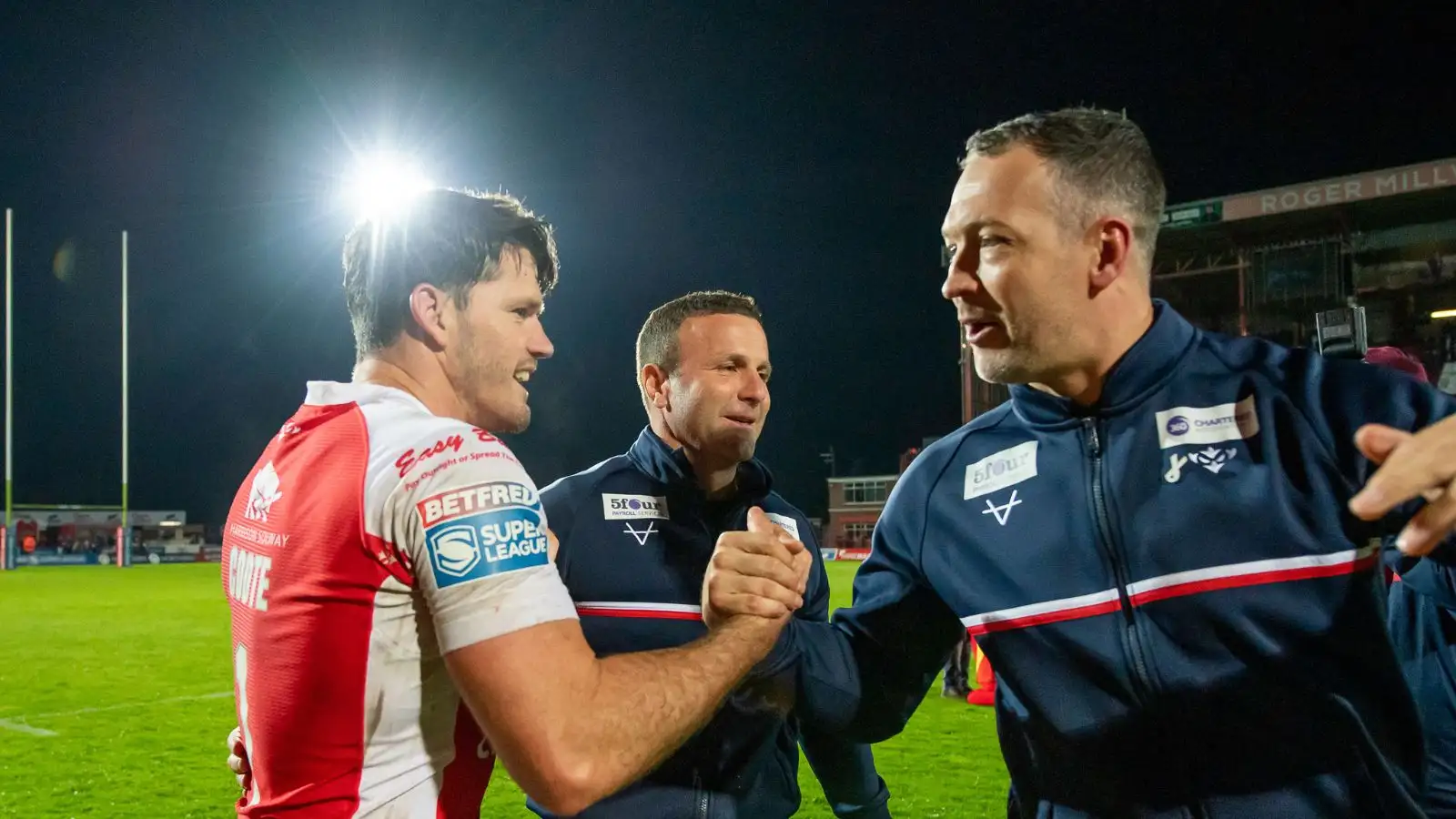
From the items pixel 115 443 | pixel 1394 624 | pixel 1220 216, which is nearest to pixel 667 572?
pixel 1394 624

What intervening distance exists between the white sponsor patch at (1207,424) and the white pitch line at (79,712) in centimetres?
1002

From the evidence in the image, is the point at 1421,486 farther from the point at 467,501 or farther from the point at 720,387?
the point at 720,387

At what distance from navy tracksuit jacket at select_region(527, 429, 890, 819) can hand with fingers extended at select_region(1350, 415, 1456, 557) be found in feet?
5.72

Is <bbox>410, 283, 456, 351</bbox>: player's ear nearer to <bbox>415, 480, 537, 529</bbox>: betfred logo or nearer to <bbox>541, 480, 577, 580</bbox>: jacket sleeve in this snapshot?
<bbox>415, 480, 537, 529</bbox>: betfred logo

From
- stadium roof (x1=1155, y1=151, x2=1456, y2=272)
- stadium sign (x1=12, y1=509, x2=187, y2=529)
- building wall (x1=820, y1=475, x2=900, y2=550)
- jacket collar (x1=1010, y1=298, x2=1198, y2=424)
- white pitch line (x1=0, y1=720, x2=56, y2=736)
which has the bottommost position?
building wall (x1=820, y1=475, x2=900, y2=550)

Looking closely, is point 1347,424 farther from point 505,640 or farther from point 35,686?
point 35,686

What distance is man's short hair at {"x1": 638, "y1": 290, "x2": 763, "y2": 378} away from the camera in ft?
12.8

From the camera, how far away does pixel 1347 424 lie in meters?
1.88

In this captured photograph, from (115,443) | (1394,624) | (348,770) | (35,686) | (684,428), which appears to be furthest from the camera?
(115,443)

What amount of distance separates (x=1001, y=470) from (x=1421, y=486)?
81 centimetres

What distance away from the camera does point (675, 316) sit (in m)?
3.95

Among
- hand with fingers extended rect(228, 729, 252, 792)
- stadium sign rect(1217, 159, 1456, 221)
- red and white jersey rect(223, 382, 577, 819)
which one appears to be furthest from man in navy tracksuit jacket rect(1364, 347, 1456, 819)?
stadium sign rect(1217, 159, 1456, 221)

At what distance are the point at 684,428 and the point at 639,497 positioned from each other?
31 centimetres

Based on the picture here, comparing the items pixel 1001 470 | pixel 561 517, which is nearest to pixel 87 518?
pixel 561 517
